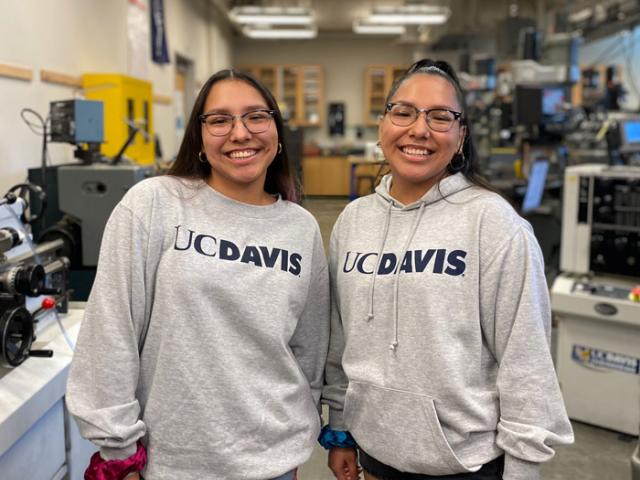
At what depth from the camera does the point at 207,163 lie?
1170 millimetres

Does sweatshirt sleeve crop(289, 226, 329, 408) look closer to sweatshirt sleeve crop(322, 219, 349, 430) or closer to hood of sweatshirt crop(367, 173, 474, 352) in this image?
sweatshirt sleeve crop(322, 219, 349, 430)

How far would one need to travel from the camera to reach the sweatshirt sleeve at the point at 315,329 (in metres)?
1.16

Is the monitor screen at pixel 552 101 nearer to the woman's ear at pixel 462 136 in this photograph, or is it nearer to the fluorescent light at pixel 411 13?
the fluorescent light at pixel 411 13

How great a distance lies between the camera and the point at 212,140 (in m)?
1.08

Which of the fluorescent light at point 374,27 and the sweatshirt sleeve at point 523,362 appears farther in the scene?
the fluorescent light at point 374,27

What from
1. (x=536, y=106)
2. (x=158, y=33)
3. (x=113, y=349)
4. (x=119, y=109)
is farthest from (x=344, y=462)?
(x=158, y=33)

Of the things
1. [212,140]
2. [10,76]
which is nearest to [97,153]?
[10,76]

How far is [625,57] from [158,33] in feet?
25.8

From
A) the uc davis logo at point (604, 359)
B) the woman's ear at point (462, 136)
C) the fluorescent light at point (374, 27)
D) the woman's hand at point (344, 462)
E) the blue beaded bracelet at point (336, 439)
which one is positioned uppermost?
the fluorescent light at point (374, 27)

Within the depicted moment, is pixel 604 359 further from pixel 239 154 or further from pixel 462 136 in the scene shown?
pixel 239 154

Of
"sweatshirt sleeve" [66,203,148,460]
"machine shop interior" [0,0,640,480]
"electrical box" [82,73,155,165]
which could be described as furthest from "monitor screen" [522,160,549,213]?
"sweatshirt sleeve" [66,203,148,460]

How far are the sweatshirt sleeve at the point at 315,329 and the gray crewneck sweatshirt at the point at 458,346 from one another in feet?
0.35

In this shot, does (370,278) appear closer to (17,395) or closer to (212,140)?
(212,140)

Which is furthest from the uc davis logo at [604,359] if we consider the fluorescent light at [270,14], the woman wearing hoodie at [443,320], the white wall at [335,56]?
the white wall at [335,56]
